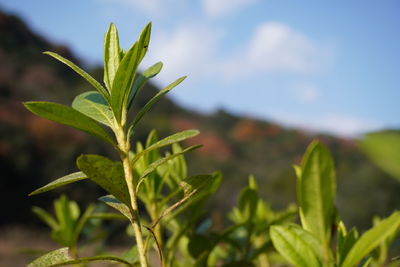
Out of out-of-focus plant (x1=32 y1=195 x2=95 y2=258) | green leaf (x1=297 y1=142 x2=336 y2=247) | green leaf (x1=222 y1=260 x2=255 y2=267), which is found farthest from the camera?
out-of-focus plant (x1=32 y1=195 x2=95 y2=258)

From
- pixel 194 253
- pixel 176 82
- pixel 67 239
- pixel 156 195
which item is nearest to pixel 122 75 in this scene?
pixel 176 82

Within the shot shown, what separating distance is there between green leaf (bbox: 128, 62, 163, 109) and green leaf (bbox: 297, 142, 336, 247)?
34cm

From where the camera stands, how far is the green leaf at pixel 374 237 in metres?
0.46

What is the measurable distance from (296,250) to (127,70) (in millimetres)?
390

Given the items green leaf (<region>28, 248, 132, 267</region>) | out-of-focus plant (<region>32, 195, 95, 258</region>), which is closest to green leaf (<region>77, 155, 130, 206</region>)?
green leaf (<region>28, 248, 132, 267</region>)

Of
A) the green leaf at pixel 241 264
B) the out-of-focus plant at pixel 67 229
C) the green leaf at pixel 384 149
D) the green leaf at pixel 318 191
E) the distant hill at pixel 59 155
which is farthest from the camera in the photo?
the distant hill at pixel 59 155

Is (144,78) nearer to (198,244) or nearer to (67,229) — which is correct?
(198,244)

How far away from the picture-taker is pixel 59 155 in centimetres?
886

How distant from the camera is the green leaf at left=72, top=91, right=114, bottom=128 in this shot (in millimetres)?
700

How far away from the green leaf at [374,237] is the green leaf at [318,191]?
0.07 m

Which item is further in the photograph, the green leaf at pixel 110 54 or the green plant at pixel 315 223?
the green leaf at pixel 110 54

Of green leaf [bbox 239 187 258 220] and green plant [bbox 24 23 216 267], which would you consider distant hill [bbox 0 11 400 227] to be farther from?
green plant [bbox 24 23 216 267]

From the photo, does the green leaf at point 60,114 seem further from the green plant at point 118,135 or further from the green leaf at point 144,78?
the green leaf at point 144,78

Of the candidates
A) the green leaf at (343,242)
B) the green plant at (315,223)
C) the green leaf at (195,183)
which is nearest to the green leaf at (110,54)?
the green leaf at (195,183)
